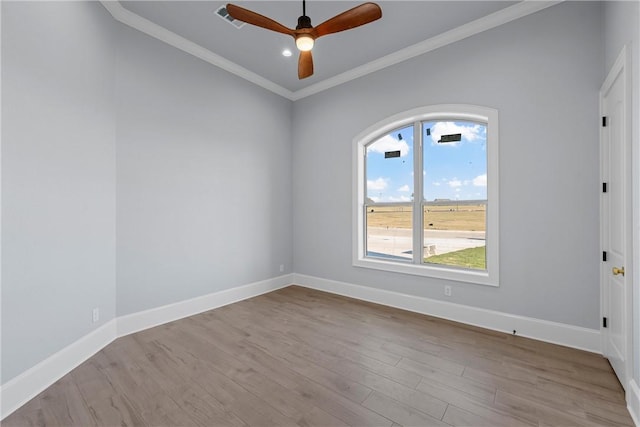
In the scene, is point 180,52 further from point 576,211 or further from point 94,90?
point 576,211

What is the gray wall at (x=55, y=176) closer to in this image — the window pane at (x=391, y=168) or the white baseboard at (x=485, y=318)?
the white baseboard at (x=485, y=318)

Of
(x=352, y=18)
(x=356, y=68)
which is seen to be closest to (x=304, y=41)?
(x=352, y=18)

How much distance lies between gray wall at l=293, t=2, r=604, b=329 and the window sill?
8 centimetres

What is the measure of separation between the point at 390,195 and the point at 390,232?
57cm

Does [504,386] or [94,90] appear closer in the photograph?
[504,386]

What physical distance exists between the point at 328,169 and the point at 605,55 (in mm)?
3348

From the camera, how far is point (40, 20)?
2.09 m

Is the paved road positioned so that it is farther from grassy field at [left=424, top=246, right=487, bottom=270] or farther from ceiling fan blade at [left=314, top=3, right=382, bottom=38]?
ceiling fan blade at [left=314, top=3, right=382, bottom=38]

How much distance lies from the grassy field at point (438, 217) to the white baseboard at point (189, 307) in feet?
6.84

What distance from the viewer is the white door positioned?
1882 mm

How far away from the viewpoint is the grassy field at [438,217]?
11.1 feet

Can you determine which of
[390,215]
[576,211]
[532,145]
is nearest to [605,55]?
[532,145]

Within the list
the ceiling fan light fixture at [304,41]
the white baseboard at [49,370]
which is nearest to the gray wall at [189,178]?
the white baseboard at [49,370]

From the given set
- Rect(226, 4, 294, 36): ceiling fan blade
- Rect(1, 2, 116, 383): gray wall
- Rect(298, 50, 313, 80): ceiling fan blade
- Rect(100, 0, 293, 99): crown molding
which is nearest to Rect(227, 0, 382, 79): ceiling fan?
Rect(226, 4, 294, 36): ceiling fan blade
